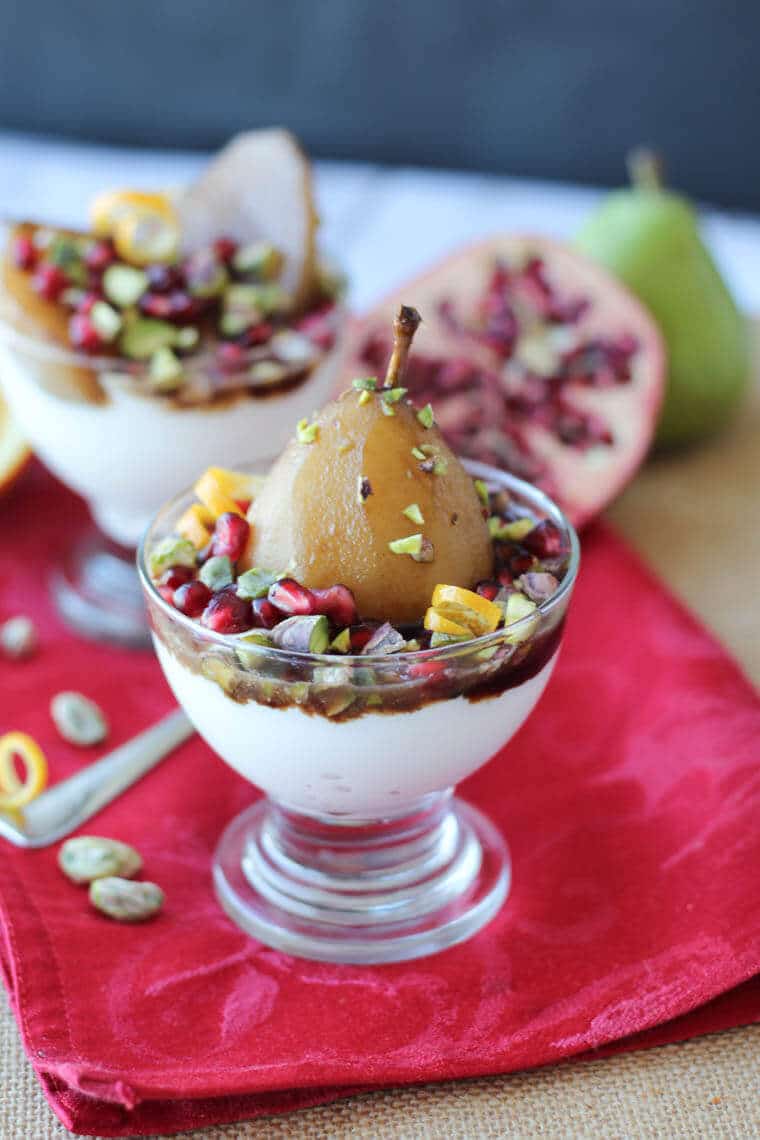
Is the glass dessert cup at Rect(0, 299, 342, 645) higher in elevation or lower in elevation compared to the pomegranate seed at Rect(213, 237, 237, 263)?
lower

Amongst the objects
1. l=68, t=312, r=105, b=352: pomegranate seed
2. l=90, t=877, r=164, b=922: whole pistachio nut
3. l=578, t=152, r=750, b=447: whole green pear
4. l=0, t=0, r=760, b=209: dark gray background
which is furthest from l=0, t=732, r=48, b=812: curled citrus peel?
l=0, t=0, r=760, b=209: dark gray background

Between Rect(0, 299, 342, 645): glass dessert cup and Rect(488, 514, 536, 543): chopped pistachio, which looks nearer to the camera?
Rect(488, 514, 536, 543): chopped pistachio

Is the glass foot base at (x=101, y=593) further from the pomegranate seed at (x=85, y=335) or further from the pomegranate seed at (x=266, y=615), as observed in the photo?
the pomegranate seed at (x=266, y=615)

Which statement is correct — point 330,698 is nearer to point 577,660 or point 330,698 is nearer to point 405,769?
point 405,769

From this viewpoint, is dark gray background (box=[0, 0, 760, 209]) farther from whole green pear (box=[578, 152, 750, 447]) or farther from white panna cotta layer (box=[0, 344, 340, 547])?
white panna cotta layer (box=[0, 344, 340, 547])

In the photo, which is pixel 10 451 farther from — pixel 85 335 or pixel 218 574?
pixel 218 574
